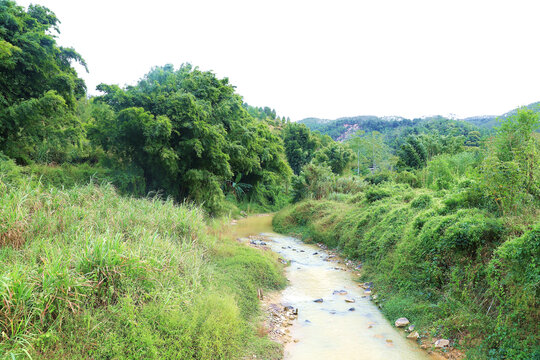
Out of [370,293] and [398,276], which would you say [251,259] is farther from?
[398,276]

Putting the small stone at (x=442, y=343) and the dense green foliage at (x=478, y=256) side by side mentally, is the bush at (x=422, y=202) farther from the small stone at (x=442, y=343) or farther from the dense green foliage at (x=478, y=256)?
the small stone at (x=442, y=343)

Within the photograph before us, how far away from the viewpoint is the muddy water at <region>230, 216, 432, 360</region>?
5.66m

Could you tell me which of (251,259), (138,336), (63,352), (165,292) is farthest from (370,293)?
(63,352)

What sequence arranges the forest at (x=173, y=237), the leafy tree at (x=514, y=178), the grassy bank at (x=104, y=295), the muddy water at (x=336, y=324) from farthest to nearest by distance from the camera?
the leafy tree at (x=514, y=178) < the muddy water at (x=336, y=324) < the forest at (x=173, y=237) < the grassy bank at (x=104, y=295)

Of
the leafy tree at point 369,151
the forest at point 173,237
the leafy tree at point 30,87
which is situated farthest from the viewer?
the leafy tree at point 369,151

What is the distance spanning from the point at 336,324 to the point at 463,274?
2.82m

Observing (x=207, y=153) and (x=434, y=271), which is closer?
(x=434, y=271)

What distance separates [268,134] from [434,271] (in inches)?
903

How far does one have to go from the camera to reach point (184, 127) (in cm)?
1606

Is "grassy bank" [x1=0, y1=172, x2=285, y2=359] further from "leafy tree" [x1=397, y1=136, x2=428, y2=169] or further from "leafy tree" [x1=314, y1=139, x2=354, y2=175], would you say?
"leafy tree" [x1=314, y1=139, x2=354, y2=175]

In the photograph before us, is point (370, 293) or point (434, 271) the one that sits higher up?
point (434, 271)

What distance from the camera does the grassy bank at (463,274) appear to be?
4770 mm

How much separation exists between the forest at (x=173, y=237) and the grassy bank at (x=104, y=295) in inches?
1.0

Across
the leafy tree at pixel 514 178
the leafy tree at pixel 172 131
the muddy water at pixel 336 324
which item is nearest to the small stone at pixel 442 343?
the muddy water at pixel 336 324
